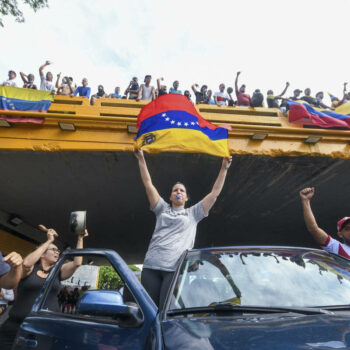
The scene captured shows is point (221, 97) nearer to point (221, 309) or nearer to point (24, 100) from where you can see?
point (24, 100)

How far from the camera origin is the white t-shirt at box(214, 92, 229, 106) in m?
7.26

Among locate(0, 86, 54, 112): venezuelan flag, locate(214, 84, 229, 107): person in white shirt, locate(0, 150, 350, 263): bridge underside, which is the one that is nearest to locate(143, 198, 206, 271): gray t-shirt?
locate(0, 150, 350, 263): bridge underside

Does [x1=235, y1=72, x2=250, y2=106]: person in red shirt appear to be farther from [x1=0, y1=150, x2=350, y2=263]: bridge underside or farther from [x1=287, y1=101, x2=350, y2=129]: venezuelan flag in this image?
[x1=0, y1=150, x2=350, y2=263]: bridge underside

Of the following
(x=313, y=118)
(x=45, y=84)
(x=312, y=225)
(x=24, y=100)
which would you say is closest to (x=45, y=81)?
(x=45, y=84)

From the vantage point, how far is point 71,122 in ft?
16.4

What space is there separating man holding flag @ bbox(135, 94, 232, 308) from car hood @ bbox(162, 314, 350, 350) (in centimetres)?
121

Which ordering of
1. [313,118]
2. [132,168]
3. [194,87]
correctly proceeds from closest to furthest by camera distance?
[313,118] < [132,168] < [194,87]

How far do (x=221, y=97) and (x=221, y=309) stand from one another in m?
6.69

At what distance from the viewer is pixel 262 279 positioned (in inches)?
66.0

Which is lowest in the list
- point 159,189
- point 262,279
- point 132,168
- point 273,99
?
point 262,279

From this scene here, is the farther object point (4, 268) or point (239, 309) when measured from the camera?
point (4, 268)

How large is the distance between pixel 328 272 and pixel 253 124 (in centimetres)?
417

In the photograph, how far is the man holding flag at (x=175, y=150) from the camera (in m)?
2.52

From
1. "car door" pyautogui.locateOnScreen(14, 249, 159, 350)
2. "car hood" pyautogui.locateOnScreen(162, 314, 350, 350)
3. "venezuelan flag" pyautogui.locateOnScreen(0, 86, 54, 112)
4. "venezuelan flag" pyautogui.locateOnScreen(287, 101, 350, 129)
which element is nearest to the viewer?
"car hood" pyautogui.locateOnScreen(162, 314, 350, 350)
